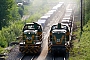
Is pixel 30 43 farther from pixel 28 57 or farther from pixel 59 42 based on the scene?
pixel 59 42

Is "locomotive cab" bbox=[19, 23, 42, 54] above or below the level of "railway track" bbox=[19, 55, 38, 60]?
above

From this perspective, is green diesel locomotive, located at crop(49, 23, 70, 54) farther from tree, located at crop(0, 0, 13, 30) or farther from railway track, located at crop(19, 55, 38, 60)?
tree, located at crop(0, 0, 13, 30)

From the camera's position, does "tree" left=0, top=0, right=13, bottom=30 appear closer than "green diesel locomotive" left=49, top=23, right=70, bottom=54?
No

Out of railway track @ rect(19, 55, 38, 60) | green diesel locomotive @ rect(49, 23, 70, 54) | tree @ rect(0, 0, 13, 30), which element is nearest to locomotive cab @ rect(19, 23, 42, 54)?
Result: railway track @ rect(19, 55, 38, 60)

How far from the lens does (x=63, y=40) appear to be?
2686cm

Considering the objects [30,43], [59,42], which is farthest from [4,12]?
[59,42]

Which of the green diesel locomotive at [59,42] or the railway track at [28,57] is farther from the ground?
the green diesel locomotive at [59,42]

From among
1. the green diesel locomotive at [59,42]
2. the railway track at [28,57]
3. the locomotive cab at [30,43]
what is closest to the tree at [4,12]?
the locomotive cab at [30,43]

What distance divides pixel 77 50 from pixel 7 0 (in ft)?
89.6

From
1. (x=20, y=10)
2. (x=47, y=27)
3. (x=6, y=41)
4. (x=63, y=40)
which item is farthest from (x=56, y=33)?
(x=20, y=10)

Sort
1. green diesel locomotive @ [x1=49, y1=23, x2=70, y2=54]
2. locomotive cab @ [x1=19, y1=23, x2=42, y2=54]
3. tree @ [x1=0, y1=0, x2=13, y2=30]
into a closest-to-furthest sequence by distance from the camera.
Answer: green diesel locomotive @ [x1=49, y1=23, x2=70, y2=54]
locomotive cab @ [x1=19, y1=23, x2=42, y2=54]
tree @ [x1=0, y1=0, x2=13, y2=30]

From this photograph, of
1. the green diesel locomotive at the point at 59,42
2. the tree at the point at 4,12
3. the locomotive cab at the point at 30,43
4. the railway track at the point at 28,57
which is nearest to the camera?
the green diesel locomotive at the point at 59,42

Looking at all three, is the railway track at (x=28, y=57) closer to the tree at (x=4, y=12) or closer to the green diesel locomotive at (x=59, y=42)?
the green diesel locomotive at (x=59, y=42)

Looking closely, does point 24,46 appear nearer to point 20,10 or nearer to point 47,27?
point 47,27
